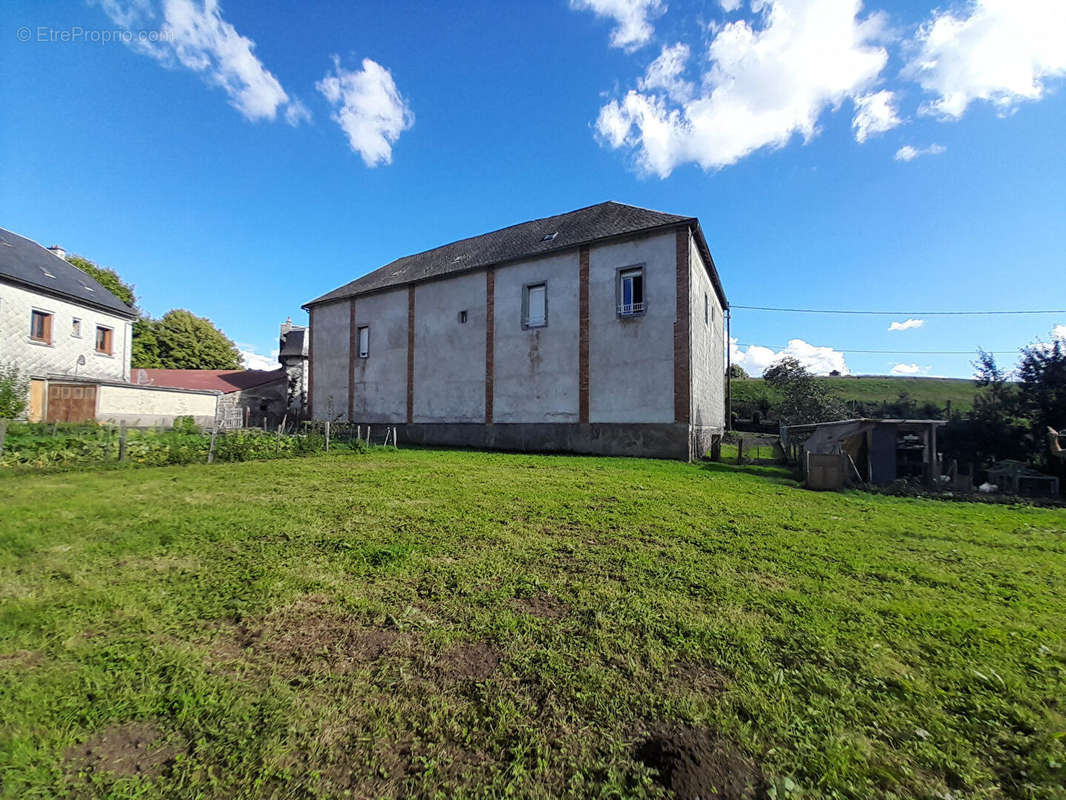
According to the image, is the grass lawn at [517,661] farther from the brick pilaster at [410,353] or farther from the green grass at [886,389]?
the green grass at [886,389]

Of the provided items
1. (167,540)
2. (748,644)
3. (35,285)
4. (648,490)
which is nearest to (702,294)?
(648,490)

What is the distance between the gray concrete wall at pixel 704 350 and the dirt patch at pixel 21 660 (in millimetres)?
14937

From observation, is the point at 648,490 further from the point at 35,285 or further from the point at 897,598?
the point at 35,285

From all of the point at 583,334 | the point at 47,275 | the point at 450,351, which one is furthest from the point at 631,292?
the point at 47,275

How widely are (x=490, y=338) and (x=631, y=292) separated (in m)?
6.47

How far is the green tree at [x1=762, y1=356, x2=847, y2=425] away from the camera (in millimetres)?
24594

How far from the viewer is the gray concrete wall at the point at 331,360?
77.7ft

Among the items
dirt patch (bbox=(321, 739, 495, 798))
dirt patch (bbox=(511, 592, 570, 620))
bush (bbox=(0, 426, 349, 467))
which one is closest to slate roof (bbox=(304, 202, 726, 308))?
bush (bbox=(0, 426, 349, 467))

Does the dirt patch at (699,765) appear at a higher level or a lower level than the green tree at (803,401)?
lower

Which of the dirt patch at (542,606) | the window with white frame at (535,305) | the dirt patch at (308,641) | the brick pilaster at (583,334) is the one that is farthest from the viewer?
the window with white frame at (535,305)

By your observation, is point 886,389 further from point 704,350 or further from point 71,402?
point 71,402

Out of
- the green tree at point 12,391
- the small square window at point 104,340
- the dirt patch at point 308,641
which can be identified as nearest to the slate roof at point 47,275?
the small square window at point 104,340

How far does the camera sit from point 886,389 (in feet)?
134

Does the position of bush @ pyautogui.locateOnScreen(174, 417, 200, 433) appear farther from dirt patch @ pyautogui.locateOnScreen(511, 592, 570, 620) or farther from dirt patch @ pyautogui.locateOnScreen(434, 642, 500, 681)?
dirt patch @ pyautogui.locateOnScreen(434, 642, 500, 681)
